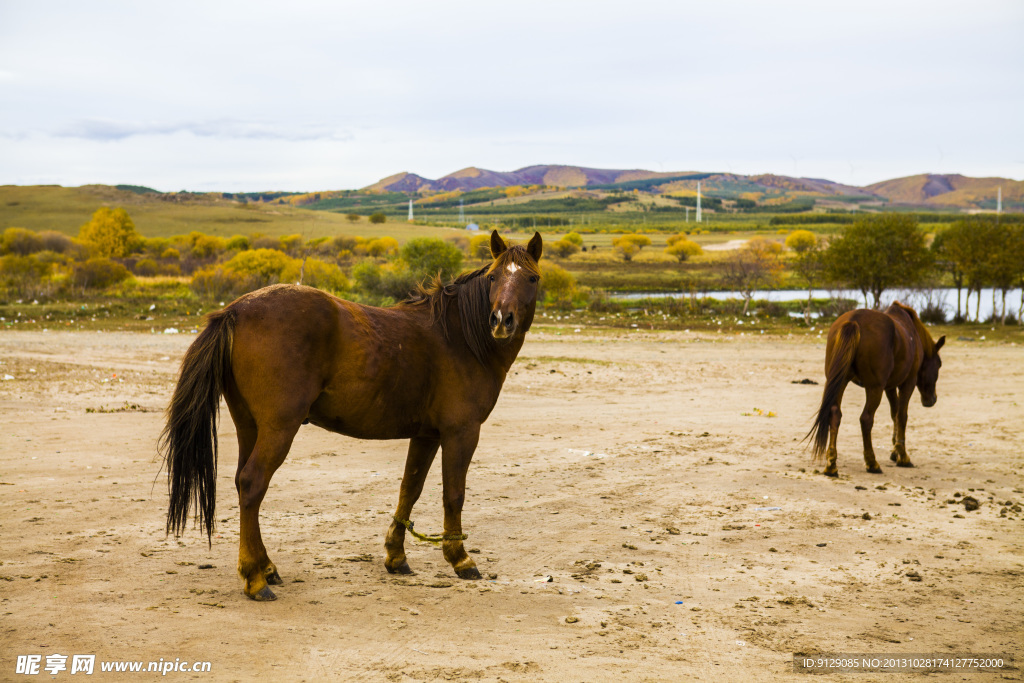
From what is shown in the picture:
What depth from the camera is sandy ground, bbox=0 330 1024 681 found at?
4357 millimetres

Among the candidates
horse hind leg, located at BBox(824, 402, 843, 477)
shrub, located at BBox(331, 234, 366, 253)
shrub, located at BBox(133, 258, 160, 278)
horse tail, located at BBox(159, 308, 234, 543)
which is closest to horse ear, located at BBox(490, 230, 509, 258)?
Result: horse tail, located at BBox(159, 308, 234, 543)

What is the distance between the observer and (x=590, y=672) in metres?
4.14

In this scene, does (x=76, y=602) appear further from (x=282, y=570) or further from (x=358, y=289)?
(x=358, y=289)

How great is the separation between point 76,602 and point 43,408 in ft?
27.0

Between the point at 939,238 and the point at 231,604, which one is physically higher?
the point at 939,238

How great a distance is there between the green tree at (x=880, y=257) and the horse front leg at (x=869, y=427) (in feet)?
94.1

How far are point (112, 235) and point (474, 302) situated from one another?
8015 cm

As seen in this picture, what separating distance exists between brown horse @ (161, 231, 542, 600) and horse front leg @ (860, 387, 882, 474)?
19.6 ft

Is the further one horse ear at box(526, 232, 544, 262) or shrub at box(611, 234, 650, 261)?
shrub at box(611, 234, 650, 261)

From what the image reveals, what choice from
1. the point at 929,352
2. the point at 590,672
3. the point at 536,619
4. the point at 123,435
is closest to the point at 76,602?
the point at 536,619

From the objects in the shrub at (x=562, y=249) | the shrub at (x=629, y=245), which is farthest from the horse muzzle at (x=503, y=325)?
the shrub at (x=629, y=245)

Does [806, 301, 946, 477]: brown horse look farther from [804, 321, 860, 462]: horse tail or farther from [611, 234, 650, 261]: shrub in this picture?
[611, 234, 650, 261]: shrub

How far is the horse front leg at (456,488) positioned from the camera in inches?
218

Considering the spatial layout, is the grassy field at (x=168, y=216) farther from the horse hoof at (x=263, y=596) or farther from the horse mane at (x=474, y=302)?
the horse hoof at (x=263, y=596)
